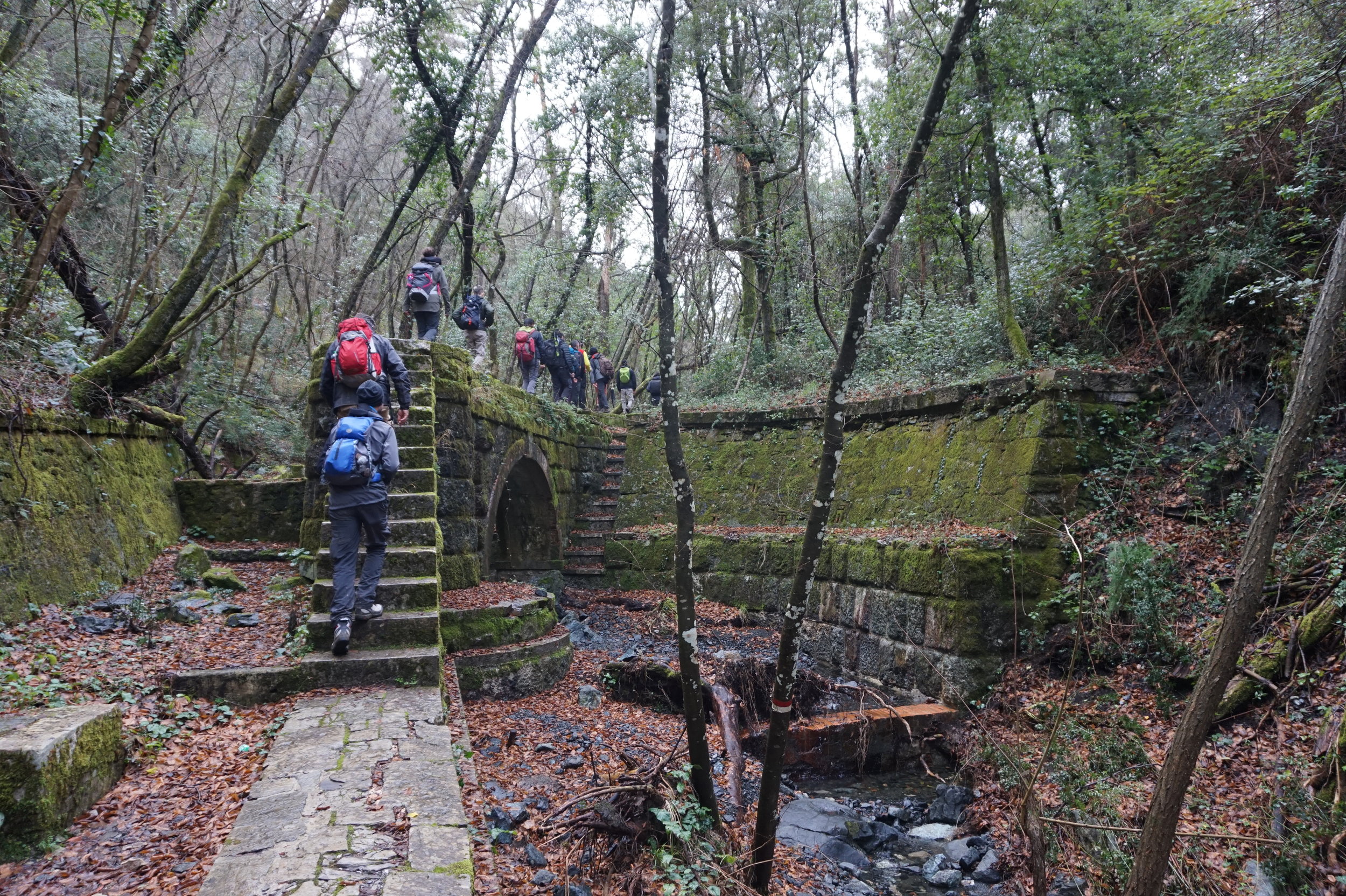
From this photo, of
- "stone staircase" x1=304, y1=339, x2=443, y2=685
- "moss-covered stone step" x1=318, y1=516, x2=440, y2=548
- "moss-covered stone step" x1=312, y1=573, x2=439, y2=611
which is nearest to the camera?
"stone staircase" x1=304, y1=339, x2=443, y2=685

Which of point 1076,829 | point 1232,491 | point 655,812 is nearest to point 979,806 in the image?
point 1076,829

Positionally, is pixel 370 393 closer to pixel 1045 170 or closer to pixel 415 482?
pixel 415 482

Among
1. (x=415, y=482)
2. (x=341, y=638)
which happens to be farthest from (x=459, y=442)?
(x=341, y=638)

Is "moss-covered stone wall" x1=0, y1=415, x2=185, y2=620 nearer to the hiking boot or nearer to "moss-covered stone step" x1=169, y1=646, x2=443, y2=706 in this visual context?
"moss-covered stone step" x1=169, y1=646, x2=443, y2=706

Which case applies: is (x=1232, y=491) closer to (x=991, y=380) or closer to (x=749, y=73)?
(x=991, y=380)

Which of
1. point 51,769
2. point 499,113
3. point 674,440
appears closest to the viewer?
point 51,769

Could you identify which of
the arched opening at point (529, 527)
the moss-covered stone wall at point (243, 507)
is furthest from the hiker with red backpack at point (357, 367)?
the arched opening at point (529, 527)

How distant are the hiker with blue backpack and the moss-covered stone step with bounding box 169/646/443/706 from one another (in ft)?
0.41

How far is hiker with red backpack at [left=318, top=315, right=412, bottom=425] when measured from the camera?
5328 mm

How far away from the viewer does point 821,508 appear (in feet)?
Answer: 12.1

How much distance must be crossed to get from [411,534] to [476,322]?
573cm

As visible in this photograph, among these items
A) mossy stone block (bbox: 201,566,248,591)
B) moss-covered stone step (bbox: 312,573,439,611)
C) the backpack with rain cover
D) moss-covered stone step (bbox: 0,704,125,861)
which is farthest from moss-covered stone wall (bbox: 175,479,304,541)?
moss-covered stone step (bbox: 0,704,125,861)

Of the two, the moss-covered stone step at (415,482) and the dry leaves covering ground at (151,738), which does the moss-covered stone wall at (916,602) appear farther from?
the dry leaves covering ground at (151,738)

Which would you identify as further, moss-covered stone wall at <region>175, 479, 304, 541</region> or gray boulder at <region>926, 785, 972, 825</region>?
moss-covered stone wall at <region>175, 479, 304, 541</region>
